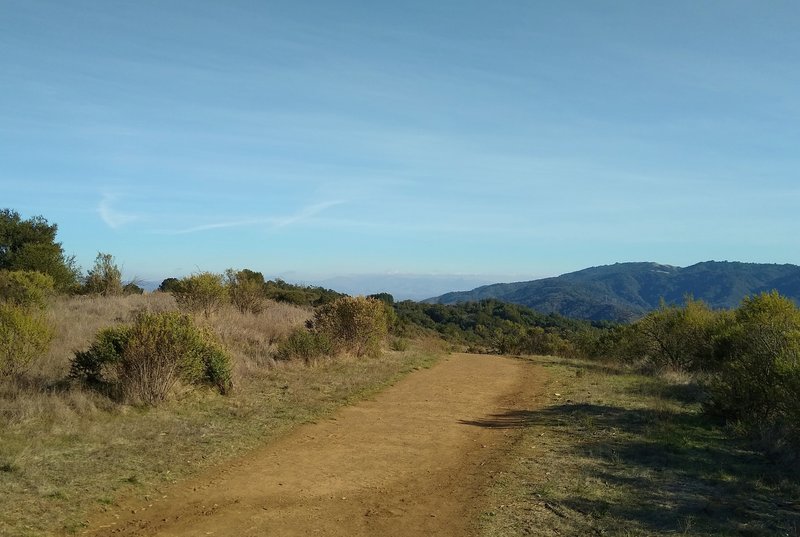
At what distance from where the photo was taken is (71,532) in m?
5.47

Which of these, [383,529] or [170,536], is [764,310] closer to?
[383,529]

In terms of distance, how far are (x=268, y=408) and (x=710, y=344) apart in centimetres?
1438

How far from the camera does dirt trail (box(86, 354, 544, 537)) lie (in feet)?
19.3

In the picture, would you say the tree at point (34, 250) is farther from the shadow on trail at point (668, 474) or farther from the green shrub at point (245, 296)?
the shadow on trail at point (668, 474)

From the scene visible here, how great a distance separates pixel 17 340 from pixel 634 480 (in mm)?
10399

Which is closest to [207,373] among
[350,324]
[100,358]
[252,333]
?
[100,358]

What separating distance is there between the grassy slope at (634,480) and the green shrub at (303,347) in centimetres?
697

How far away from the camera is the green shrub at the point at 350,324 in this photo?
757 inches

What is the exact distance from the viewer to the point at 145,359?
1070 cm

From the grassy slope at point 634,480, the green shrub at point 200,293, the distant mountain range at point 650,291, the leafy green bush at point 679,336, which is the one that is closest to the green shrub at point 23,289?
the green shrub at point 200,293

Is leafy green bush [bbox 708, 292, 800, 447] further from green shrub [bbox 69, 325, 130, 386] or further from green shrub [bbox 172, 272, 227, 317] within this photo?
green shrub [bbox 172, 272, 227, 317]

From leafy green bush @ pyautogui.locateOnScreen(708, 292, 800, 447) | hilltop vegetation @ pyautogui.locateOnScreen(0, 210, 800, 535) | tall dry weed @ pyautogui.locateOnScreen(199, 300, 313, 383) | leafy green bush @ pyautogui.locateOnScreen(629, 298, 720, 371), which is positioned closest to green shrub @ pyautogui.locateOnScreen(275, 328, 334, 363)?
hilltop vegetation @ pyautogui.locateOnScreen(0, 210, 800, 535)

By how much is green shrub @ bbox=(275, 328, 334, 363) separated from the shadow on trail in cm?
676

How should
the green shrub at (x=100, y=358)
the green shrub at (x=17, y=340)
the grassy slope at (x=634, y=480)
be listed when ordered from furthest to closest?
the green shrub at (x=100, y=358), the green shrub at (x=17, y=340), the grassy slope at (x=634, y=480)
